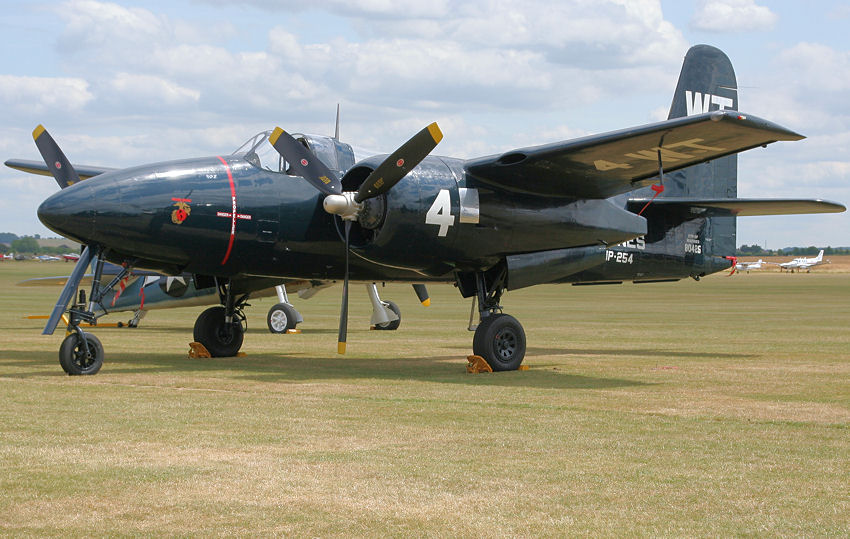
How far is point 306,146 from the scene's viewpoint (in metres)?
15.3

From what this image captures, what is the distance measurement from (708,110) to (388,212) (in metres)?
8.93

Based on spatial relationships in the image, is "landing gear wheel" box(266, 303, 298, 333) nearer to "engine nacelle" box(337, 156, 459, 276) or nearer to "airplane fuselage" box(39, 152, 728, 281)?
"airplane fuselage" box(39, 152, 728, 281)

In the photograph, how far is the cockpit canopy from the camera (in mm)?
15039

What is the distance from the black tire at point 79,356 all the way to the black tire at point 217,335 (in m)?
3.92

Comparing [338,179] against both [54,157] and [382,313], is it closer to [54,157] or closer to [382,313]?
[54,157]

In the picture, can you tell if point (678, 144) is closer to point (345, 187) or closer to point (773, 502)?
point (345, 187)

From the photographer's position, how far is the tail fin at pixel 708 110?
20.0 metres

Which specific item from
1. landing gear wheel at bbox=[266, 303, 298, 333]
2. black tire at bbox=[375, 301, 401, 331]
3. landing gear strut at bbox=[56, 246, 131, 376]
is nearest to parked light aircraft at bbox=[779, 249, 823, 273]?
black tire at bbox=[375, 301, 401, 331]

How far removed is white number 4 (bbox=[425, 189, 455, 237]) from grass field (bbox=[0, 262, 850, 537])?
2.21 metres

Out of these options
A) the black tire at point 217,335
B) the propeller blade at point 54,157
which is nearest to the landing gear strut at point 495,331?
the black tire at point 217,335

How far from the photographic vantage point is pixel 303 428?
31.3 ft

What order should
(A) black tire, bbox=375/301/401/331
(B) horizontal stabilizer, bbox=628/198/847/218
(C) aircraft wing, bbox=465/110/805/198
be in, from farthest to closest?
(A) black tire, bbox=375/301/401/331, (B) horizontal stabilizer, bbox=628/198/847/218, (C) aircraft wing, bbox=465/110/805/198

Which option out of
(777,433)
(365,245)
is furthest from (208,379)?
(777,433)

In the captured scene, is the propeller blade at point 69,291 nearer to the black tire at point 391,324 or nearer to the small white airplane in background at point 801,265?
the black tire at point 391,324
